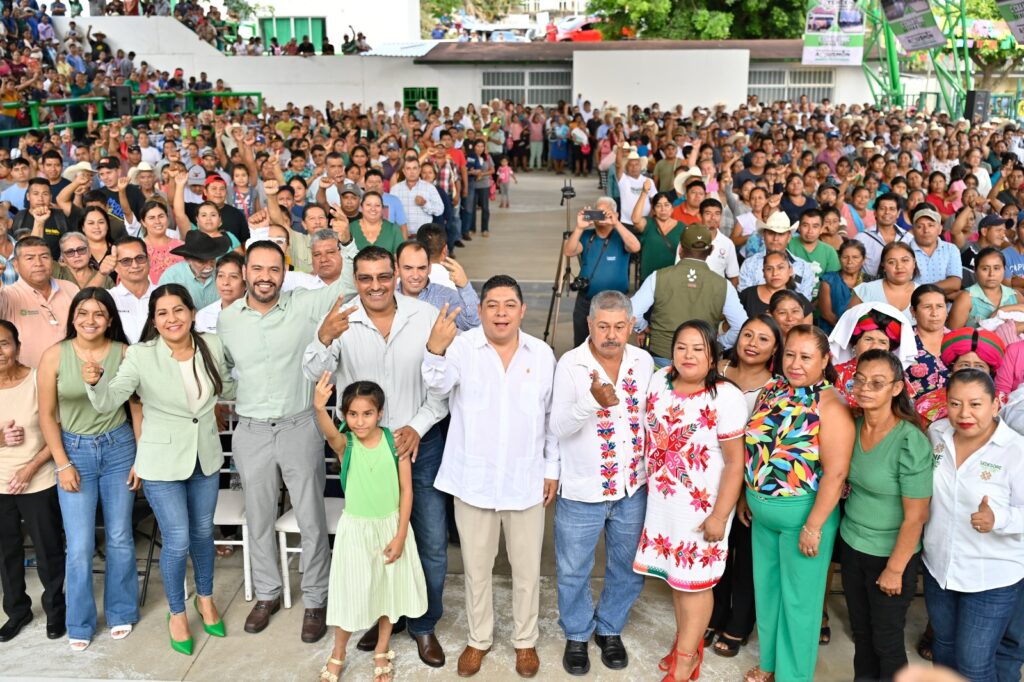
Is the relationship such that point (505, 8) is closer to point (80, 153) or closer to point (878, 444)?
point (80, 153)

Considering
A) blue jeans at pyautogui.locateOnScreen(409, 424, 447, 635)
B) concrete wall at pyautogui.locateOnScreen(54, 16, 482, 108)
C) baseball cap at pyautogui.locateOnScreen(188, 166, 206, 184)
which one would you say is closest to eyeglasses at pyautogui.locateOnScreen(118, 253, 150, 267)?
blue jeans at pyautogui.locateOnScreen(409, 424, 447, 635)

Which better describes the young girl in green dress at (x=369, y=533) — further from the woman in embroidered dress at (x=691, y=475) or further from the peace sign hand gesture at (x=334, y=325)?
the woman in embroidered dress at (x=691, y=475)

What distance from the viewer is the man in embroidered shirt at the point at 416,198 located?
937cm

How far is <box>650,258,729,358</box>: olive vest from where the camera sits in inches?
196

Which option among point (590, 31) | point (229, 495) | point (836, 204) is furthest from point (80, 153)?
point (590, 31)

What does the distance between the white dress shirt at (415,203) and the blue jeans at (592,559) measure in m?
6.10

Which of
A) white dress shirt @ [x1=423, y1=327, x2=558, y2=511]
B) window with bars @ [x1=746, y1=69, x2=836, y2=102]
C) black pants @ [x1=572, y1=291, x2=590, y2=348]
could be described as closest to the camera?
white dress shirt @ [x1=423, y1=327, x2=558, y2=511]

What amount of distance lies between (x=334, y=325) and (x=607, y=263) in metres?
2.80

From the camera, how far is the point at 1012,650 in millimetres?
3434

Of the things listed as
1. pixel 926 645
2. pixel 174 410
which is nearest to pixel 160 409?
pixel 174 410

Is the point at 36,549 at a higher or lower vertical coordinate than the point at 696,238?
lower

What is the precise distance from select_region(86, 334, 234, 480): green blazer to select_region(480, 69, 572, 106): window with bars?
879 inches

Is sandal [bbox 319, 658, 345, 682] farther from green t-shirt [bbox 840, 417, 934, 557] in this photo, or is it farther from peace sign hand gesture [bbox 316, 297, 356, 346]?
green t-shirt [bbox 840, 417, 934, 557]

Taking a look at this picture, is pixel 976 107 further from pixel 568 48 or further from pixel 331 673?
pixel 331 673
